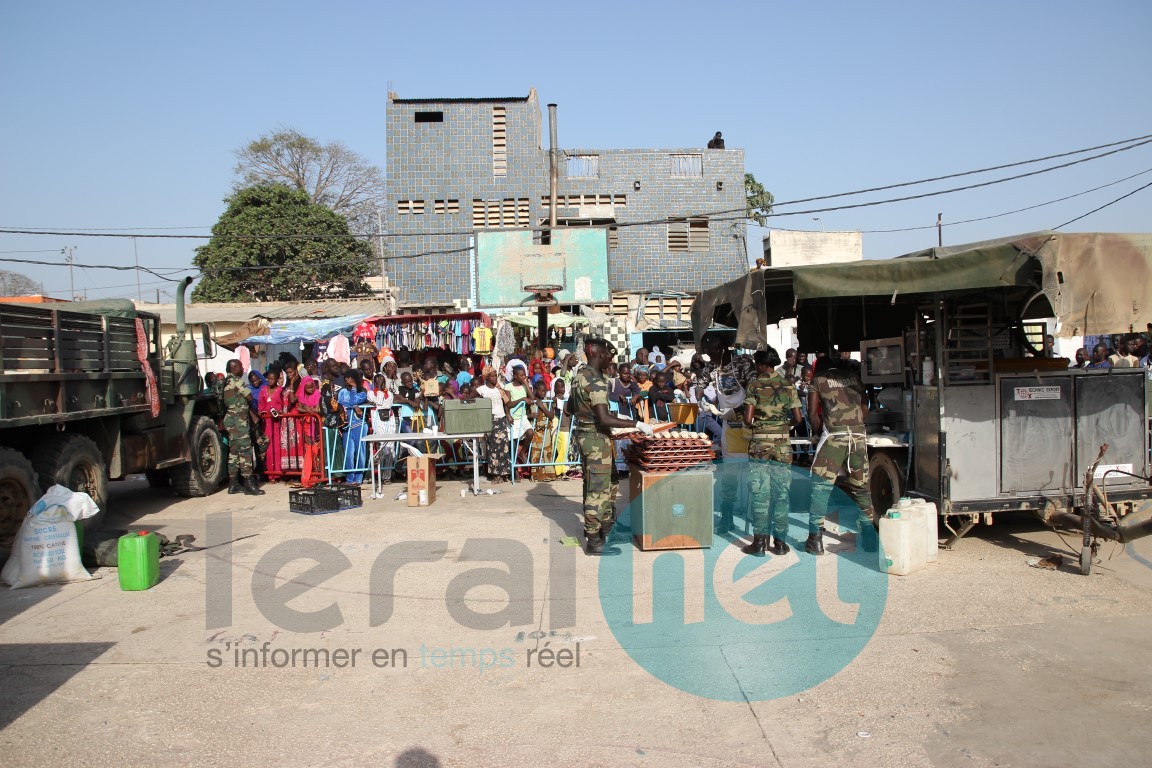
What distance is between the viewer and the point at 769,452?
7.76 meters

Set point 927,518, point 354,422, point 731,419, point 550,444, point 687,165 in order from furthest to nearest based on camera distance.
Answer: point 687,165
point 550,444
point 354,422
point 731,419
point 927,518

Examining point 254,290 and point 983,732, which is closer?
point 983,732

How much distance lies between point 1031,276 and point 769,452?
2640 millimetres

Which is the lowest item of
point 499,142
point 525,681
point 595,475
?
point 525,681

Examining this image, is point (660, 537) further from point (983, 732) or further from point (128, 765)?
point (128, 765)

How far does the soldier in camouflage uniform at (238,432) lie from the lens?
469 inches

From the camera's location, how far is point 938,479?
293 inches

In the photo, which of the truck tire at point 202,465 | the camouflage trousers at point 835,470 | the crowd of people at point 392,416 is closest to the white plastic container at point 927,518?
the camouflage trousers at point 835,470

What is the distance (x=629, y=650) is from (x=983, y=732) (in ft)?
6.91

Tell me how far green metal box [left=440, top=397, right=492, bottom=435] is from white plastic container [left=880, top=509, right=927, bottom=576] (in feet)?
19.1

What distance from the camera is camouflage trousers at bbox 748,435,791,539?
302 inches

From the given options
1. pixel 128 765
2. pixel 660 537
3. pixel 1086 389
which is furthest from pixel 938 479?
pixel 128 765

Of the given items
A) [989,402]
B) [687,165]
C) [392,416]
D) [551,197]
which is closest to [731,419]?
[989,402]

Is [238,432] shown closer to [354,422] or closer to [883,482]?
[354,422]
